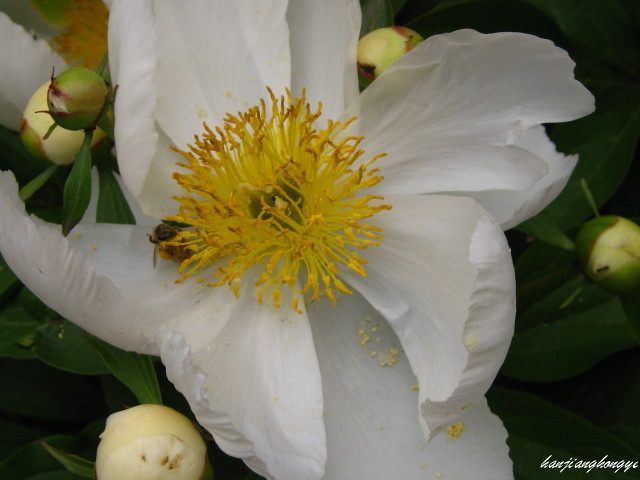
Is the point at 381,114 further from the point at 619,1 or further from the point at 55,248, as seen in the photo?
the point at 619,1

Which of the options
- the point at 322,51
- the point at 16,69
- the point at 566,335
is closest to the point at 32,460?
the point at 16,69

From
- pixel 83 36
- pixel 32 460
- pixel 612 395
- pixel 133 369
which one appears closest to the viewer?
pixel 133 369

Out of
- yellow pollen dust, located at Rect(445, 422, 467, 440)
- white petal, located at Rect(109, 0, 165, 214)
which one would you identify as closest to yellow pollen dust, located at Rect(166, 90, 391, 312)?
white petal, located at Rect(109, 0, 165, 214)

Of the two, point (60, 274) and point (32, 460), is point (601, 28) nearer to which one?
point (60, 274)

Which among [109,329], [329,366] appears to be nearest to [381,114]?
[329,366]

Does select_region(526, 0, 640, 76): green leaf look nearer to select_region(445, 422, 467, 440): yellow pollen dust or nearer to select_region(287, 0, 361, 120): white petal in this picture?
select_region(287, 0, 361, 120): white petal

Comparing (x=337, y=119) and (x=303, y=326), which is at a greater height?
(x=337, y=119)

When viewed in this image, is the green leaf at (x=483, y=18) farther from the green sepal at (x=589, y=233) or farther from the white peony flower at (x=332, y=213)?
the green sepal at (x=589, y=233)
